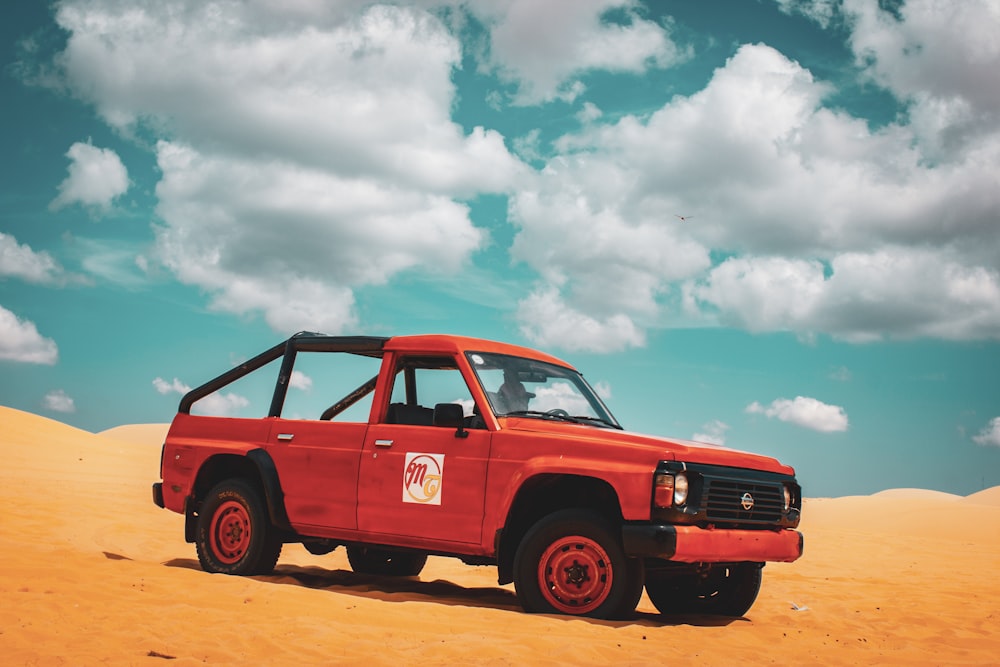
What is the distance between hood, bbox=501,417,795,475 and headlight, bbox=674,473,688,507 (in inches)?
5.7

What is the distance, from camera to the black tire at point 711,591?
26.0ft

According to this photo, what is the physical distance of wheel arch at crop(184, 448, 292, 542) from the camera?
27.1 ft

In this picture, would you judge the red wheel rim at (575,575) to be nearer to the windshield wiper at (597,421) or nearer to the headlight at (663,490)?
the headlight at (663,490)

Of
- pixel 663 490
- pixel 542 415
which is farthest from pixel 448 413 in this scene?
pixel 663 490

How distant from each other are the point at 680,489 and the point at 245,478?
4484 mm

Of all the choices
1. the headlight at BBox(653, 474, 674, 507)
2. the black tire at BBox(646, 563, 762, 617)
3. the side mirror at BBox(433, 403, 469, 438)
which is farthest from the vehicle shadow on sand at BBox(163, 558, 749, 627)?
the side mirror at BBox(433, 403, 469, 438)

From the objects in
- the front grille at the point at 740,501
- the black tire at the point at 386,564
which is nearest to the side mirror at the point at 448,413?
the front grille at the point at 740,501

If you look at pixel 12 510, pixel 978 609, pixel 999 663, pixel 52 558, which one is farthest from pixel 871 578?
pixel 12 510

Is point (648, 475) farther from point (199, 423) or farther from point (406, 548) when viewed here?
point (199, 423)

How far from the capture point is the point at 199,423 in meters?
9.28

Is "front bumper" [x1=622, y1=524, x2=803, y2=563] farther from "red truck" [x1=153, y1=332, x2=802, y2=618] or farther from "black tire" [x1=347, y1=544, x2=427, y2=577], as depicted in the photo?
"black tire" [x1=347, y1=544, x2=427, y2=577]

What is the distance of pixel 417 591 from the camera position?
889cm

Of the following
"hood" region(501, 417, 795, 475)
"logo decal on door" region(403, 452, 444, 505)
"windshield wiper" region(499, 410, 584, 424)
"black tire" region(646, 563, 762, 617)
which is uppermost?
"windshield wiper" region(499, 410, 584, 424)

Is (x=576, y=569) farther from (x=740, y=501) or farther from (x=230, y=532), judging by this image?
(x=230, y=532)
